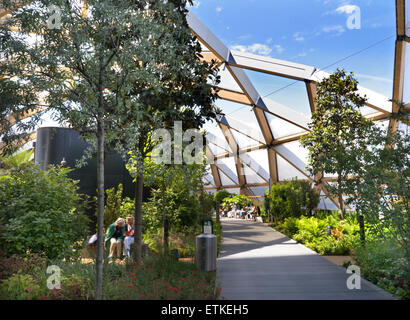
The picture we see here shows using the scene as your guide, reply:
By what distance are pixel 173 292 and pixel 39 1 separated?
13.6ft

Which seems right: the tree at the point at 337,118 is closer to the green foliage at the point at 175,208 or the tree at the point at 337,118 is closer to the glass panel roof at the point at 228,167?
the green foliage at the point at 175,208

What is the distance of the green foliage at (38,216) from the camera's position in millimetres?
5711

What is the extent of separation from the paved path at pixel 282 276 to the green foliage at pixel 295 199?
19.1ft

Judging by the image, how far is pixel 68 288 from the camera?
171 inches

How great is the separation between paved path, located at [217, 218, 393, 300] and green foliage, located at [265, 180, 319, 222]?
19.1ft

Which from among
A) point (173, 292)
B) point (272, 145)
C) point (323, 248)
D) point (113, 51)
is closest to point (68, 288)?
point (173, 292)

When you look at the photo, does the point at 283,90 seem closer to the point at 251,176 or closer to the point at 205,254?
the point at 205,254

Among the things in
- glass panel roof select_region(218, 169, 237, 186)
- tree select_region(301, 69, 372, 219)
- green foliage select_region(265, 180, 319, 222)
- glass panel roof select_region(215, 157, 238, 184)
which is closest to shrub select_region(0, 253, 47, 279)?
tree select_region(301, 69, 372, 219)

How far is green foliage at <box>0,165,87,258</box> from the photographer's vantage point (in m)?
5.71

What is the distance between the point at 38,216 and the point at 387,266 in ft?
21.9

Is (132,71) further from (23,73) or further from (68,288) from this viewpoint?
(68,288)

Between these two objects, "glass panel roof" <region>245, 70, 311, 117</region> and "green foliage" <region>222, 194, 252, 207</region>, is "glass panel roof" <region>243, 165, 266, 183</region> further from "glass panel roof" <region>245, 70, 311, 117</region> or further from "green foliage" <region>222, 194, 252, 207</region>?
"glass panel roof" <region>245, 70, 311, 117</region>

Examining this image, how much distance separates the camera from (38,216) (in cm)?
607

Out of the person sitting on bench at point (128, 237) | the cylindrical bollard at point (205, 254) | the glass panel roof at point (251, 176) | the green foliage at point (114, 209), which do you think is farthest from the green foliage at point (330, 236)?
the glass panel roof at point (251, 176)
